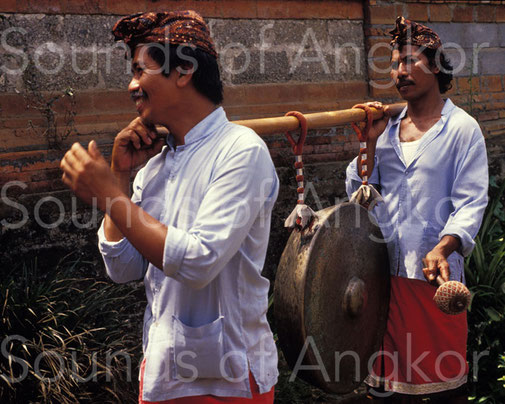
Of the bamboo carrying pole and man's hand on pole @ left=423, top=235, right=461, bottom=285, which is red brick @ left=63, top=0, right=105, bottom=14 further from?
man's hand on pole @ left=423, top=235, right=461, bottom=285

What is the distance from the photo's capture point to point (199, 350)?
1935 mm

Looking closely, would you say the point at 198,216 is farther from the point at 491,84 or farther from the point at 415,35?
the point at 491,84

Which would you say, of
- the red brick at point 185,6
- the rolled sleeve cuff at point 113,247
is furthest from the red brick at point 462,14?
the rolled sleeve cuff at point 113,247

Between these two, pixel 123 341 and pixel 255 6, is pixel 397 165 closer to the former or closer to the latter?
pixel 123 341

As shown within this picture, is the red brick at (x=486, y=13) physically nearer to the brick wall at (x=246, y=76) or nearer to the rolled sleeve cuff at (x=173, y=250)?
the brick wall at (x=246, y=76)

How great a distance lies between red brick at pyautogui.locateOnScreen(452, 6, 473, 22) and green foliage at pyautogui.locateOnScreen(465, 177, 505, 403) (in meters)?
1.72

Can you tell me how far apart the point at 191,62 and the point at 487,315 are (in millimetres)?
3424

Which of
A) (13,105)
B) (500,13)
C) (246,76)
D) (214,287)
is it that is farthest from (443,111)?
(500,13)

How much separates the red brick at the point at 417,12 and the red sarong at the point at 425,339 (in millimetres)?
3304

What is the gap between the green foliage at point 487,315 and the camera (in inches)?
172

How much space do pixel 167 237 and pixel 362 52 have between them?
4256 mm

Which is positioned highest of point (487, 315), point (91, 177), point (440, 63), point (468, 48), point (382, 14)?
point (382, 14)

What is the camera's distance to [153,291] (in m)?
2.02

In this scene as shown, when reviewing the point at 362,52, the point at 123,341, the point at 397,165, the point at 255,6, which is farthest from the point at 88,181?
the point at 362,52
